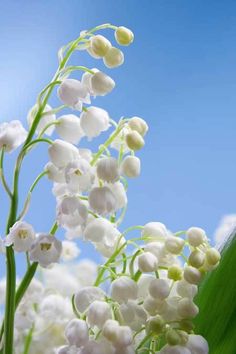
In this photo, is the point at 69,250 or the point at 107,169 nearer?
the point at 107,169

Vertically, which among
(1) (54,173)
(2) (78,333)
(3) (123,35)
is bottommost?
(2) (78,333)

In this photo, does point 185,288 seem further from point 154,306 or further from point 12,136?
point 12,136

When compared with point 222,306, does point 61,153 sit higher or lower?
higher

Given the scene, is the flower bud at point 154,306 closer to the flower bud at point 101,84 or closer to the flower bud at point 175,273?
the flower bud at point 175,273

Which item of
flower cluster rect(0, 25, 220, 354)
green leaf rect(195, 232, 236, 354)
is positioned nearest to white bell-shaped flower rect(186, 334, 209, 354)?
flower cluster rect(0, 25, 220, 354)

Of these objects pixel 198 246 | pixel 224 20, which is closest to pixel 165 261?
pixel 198 246

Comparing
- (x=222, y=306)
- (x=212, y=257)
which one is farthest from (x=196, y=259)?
(x=222, y=306)

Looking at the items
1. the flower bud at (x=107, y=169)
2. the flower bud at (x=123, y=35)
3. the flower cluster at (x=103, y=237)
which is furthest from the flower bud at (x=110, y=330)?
the flower bud at (x=123, y=35)
